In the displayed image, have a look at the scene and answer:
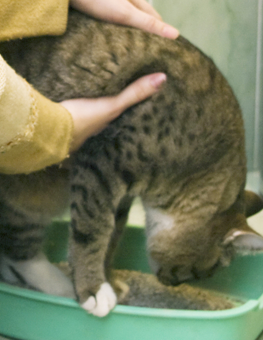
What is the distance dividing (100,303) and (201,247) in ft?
1.18

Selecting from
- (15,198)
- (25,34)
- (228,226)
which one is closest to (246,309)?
(228,226)

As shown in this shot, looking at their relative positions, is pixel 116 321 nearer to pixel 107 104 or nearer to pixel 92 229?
pixel 92 229

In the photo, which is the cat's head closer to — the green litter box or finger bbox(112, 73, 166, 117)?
the green litter box

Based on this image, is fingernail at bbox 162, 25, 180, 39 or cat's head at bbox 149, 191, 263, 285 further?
cat's head at bbox 149, 191, 263, 285

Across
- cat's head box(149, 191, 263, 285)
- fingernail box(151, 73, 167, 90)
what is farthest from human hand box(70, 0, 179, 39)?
cat's head box(149, 191, 263, 285)

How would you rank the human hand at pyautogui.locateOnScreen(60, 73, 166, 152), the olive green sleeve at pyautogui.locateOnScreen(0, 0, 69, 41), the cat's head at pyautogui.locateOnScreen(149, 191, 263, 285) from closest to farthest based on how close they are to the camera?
the olive green sleeve at pyautogui.locateOnScreen(0, 0, 69, 41), the human hand at pyautogui.locateOnScreen(60, 73, 166, 152), the cat's head at pyautogui.locateOnScreen(149, 191, 263, 285)

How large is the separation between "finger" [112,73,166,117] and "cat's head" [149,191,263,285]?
0.44 metres

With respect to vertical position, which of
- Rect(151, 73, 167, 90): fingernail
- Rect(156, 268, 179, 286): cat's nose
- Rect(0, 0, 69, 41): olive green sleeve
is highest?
Rect(0, 0, 69, 41): olive green sleeve

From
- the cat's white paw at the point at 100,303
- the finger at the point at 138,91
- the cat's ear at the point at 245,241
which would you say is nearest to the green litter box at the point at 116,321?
the cat's white paw at the point at 100,303

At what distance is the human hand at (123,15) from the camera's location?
3.36 feet

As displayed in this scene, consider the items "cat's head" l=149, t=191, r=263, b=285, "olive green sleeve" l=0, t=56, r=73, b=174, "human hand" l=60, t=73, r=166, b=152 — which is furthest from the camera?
"cat's head" l=149, t=191, r=263, b=285

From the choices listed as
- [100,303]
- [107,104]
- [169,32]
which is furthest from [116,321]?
[169,32]

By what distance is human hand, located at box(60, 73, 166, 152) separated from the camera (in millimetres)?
998

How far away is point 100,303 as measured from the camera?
3.49 feet
